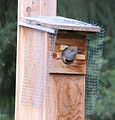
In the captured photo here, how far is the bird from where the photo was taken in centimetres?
328

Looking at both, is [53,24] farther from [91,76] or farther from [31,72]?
[91,76]

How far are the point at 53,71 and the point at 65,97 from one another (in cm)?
14

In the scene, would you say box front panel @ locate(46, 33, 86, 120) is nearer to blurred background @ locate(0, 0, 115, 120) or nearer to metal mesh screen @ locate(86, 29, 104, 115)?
metal mesh screen @ locate(86, 29, 104, 115)

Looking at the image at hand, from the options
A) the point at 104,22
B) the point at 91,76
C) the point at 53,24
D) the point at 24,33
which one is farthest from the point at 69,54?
the point at 104,22

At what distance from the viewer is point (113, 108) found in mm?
9383

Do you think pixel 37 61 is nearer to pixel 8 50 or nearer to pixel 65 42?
pixel 65 42

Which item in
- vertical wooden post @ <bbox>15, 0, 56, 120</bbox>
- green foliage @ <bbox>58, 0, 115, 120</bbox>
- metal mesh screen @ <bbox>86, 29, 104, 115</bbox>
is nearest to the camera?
vertical wooden post @ <bbox>15, 0, 56, 120</bbox>

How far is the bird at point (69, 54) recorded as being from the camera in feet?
10.8

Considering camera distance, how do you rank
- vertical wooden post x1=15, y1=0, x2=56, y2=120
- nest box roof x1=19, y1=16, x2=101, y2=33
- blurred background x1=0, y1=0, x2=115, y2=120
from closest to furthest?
nest box roof x1=19, y1=16, x2=101, y2=33 < vertical wooden post x1=15, y1=0, x2=56, y2=120 < blurred background x1=0, y1=0, x2=115, y2=120

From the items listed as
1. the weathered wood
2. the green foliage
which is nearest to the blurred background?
the green foliage

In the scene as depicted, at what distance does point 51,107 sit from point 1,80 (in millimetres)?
1873

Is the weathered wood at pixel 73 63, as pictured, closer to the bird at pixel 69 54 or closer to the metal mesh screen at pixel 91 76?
the bird at pixel 69 54

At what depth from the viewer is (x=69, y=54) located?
10.8 feet

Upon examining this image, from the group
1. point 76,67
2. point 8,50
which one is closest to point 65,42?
point 76,67
